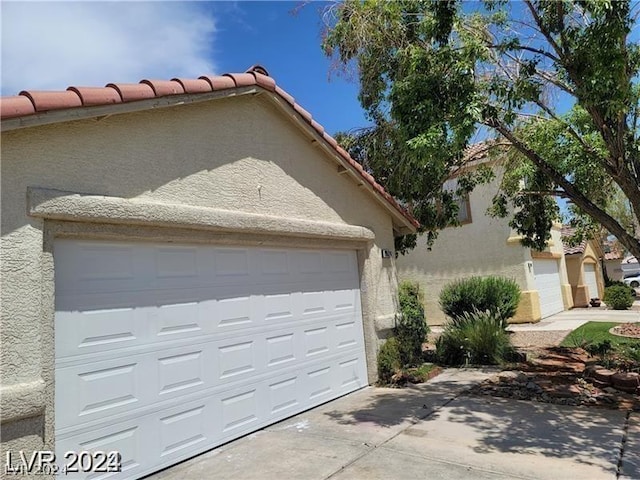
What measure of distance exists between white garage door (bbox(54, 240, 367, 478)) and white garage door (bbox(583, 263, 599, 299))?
80.9ft

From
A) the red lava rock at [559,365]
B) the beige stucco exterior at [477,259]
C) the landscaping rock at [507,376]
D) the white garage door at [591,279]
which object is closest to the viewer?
the landscaping rock at [507,376]

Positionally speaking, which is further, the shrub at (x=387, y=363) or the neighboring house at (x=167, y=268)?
the shrub at (x=387, y=363)

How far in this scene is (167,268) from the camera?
5.74 metres

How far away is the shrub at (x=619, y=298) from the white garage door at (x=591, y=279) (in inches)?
167

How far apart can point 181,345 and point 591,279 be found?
96.7 feet

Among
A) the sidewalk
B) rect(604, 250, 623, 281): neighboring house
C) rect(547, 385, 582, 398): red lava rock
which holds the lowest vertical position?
rect(547, 385, 582, 398): red lava rock

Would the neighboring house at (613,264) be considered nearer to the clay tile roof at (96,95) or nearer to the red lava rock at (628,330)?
the red lava rock at (628,330)

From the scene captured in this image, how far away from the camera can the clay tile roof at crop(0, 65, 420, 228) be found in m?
4.24

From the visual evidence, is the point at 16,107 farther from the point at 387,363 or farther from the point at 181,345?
the point at 387,363

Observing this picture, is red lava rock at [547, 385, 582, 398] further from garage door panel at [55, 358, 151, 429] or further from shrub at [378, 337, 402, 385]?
garage door panel at [55, 358, 151, 429]

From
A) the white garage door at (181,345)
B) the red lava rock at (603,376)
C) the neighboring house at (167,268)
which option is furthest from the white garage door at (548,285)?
the white garage door at (181,345)

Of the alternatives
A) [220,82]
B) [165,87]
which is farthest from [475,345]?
[165,87]

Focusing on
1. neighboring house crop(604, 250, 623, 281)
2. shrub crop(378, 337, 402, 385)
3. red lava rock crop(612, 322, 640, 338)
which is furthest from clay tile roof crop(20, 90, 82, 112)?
neighboring house crop(604, 250, 623, 281)

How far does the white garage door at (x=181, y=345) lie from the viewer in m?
4.80
